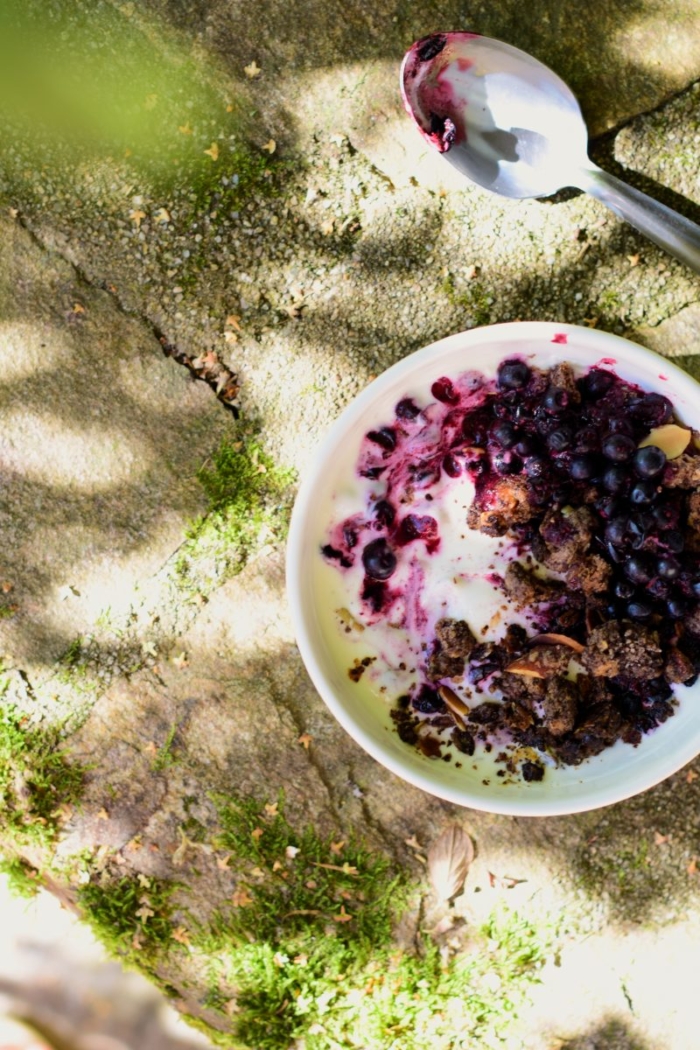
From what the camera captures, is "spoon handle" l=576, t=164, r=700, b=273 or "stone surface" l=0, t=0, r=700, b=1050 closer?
"spoon handle" l=576, t=164, r=700, b=273

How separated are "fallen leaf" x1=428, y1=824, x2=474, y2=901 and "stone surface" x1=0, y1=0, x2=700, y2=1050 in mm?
33

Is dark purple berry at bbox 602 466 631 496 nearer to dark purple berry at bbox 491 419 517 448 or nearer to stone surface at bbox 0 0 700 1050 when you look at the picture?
dark purple berry at bbox 491 419 517 448

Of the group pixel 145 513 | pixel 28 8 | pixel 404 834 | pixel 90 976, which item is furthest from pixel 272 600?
pixel 28 8

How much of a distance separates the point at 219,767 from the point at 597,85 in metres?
1.81

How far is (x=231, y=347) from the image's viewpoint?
81.8 inches

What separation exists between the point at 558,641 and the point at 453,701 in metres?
0.26

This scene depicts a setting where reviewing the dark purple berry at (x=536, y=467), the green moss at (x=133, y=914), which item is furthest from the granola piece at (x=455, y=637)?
the green moss at (x=133, y=914)

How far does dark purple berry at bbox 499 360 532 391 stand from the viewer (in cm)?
176

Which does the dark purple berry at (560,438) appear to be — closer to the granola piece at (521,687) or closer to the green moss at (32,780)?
the granola piece at (521,687)

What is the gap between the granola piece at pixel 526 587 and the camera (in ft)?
6.03

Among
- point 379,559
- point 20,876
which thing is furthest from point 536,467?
point 20,876

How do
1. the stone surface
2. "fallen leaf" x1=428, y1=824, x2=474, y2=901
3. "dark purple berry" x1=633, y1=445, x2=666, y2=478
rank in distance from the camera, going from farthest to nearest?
"fallen leaf" x1=428, y1=824, x2=474, y2=901 < the stone surface < "dark purple berry" x1=633, y1=445, x2=666, y2=478

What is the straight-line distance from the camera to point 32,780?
7.23 feet

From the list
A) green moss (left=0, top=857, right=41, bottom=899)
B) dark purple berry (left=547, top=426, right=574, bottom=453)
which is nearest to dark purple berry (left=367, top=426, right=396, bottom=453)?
dark purple berry (left=547, top=426, right=574, bottom=453)
